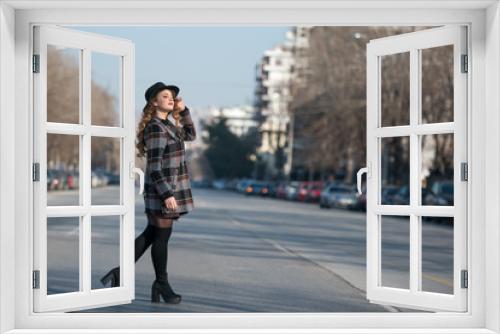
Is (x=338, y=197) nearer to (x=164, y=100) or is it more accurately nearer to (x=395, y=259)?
(x=395, y=259)

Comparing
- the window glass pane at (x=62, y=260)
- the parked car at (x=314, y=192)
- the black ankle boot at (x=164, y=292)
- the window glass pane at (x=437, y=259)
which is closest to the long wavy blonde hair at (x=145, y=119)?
the black ankle boot at (x=164, y=292)

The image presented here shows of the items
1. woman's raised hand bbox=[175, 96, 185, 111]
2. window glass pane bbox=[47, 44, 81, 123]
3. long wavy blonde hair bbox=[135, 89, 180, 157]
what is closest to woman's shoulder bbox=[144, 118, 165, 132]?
long wavy blonde hair bbox=[135, 89, 180, 157]

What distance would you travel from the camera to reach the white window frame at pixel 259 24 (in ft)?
26.0

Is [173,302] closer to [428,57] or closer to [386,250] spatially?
[386,250]

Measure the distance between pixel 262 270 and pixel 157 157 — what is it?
16.5 feet

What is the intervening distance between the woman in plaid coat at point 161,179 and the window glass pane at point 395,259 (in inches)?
127

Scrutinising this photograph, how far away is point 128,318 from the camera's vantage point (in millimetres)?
8102

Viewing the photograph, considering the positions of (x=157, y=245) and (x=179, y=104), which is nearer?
(x=157, y=245)

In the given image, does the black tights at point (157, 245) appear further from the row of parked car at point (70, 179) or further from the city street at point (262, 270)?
the row of parked car at point (70, 179)

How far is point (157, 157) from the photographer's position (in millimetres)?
9617

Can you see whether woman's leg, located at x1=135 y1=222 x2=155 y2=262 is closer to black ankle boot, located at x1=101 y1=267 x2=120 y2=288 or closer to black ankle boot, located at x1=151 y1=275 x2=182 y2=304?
black ankle boot, located at x1=151 y1=275 x2=182 y2=304

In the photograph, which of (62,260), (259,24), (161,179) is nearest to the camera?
(259,24)

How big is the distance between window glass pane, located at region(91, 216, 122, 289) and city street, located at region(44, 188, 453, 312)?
0.02 m

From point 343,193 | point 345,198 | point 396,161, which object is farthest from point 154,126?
point 396,161
